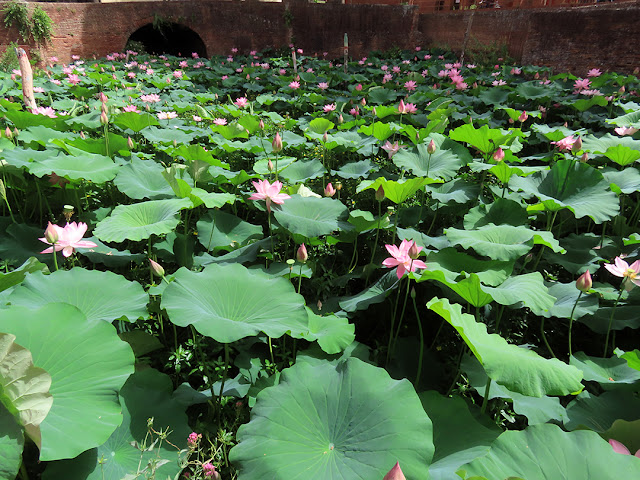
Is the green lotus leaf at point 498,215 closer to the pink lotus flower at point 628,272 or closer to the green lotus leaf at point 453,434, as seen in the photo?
the pink lotus flower at point 628,272

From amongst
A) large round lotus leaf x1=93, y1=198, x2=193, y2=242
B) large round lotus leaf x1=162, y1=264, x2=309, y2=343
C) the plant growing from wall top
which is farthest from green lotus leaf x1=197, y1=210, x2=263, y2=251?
the plant growing from wall top

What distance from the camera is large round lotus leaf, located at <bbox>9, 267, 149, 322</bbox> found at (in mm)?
1243

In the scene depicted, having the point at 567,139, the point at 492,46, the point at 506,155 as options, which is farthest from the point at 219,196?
the point at 492,46

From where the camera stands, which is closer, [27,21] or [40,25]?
[27,21]

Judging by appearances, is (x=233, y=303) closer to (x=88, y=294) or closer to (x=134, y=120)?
(x=88, y=294)

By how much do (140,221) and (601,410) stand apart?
182 centimetres

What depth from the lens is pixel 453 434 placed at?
110 centimetres

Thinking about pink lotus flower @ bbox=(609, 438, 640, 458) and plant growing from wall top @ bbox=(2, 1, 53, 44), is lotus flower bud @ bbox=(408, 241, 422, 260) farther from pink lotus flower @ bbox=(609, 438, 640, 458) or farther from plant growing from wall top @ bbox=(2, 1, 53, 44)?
plant growing from wall top @ bbox=(2, 1, 53, 44)

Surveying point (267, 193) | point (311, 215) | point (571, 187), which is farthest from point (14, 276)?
point (571, 187)

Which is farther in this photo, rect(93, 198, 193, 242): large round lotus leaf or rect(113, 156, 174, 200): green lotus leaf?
rect(113, 156, 174, 200): green lotus leaf

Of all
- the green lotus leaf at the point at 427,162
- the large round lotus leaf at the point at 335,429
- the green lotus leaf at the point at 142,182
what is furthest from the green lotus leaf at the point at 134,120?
the large round lotus leaf at the point at 335,429

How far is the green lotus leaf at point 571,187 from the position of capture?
1.88 metres

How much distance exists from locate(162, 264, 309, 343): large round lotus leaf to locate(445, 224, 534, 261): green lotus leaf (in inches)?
27.5

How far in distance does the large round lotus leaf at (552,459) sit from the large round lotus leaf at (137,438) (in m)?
0.68
